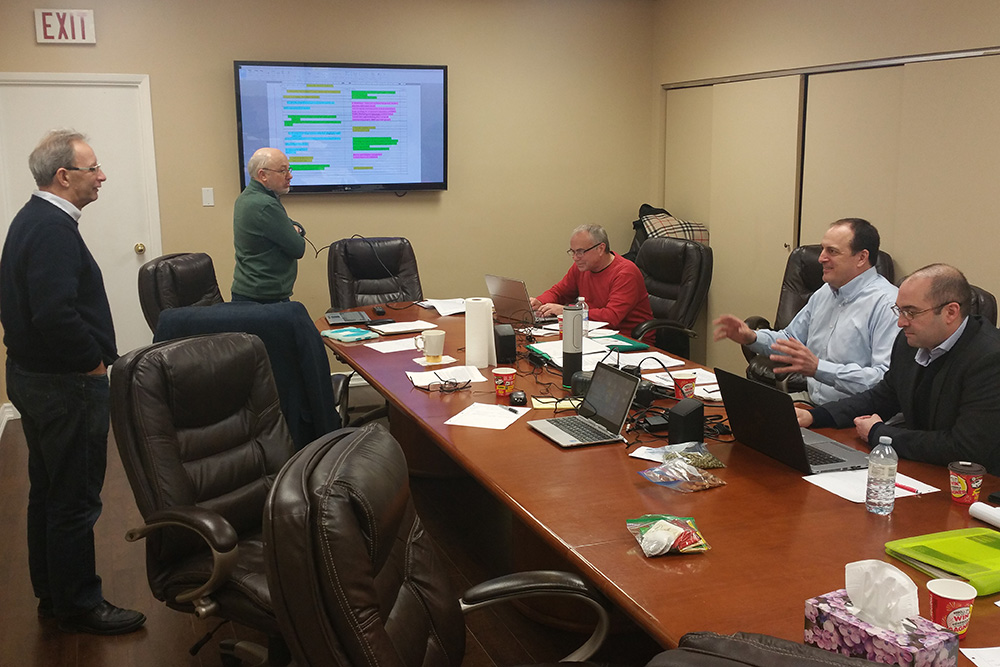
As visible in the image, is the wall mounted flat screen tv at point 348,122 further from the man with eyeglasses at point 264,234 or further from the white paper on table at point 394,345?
the white paper on table at point 394,345

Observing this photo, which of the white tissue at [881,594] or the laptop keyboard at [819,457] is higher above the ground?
the white tissue at [881,594]

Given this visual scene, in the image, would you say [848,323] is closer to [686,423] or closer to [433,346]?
[686,423]

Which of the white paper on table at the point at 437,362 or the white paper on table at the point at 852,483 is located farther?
the white paper on table at the point at 437,362

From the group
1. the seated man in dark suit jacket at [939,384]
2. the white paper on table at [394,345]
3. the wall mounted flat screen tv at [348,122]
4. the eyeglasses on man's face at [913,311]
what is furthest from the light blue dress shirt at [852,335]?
the wall mounted flat screen tv at [348,122]

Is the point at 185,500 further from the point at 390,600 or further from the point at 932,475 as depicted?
the point at 932,475

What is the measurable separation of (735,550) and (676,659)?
2.92 ft

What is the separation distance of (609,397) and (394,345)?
161 cm

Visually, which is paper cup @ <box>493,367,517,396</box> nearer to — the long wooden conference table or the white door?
the long wooden conference table

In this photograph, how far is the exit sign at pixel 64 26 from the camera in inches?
206

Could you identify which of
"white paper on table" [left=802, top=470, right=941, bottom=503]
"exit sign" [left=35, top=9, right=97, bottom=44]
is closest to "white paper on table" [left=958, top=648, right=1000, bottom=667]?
"white paper on table" [left=802, top=470, right=941, bottom=503]

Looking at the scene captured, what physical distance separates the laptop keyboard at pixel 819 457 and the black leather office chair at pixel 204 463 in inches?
58.1

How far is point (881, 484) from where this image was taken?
204 centimetres

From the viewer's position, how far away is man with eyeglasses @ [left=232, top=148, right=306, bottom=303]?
4488 mm

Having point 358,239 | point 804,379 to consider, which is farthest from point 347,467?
point 358,239
